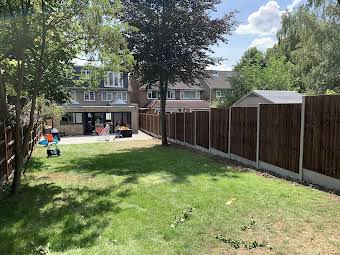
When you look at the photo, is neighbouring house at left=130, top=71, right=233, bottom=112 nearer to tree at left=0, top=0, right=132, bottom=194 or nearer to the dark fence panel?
the dark fence panel

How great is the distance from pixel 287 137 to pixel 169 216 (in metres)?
4.42

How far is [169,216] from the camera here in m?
5.70

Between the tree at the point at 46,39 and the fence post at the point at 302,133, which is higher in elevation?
the tree at the point at 46,39

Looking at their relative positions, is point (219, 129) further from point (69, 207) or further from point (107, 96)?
point (107, 96)

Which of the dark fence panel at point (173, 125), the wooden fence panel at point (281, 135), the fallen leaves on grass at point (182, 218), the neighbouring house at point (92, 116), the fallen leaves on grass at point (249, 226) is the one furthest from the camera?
the neighbouring house at point (92, 116)

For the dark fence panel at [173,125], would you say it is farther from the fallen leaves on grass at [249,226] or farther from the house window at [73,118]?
the house window at [73,118]

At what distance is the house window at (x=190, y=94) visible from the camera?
1866 inches

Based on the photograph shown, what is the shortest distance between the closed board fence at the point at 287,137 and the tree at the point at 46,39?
4162 mm

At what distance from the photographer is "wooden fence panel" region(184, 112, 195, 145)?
17484 mm

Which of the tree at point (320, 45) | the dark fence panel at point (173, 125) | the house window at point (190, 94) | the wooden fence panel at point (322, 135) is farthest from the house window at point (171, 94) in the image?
the wooden fence panel at point (322, 135)

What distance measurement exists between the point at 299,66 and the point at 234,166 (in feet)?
64.1

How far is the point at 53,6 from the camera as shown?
23.6 ft

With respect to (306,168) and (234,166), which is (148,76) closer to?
(234,166)

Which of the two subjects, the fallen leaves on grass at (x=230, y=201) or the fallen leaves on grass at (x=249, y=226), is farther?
the fallen leaves on grass at (x=230, y=201)
